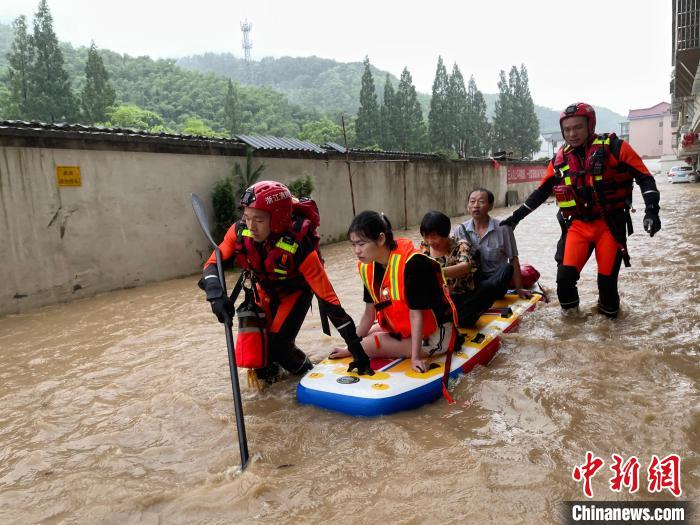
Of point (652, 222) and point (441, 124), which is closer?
point (652, 222)

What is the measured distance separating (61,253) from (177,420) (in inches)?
194

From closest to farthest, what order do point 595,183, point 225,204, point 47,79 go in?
point 595,183
point 225,204
point 47,79

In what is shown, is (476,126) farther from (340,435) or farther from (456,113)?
(340,435)

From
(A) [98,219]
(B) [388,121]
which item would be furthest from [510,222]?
(B) [388,121]

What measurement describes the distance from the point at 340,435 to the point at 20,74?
44.6 m

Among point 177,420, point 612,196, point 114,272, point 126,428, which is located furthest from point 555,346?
point 114,272

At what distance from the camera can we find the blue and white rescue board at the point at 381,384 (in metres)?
2.93

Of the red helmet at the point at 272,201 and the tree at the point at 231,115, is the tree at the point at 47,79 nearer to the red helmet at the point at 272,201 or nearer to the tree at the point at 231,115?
the tree at the point at 231,115

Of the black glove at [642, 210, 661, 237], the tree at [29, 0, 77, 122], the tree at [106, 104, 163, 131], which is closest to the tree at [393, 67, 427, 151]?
the tree at [106, 104, 163, 131]

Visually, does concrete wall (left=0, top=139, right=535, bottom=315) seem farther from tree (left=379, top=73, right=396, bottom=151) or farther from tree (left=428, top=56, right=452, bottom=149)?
tree (left=428, top=56, right=452, bottom=149)

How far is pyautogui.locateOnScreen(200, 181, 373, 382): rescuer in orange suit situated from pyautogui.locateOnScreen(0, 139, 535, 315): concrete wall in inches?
185

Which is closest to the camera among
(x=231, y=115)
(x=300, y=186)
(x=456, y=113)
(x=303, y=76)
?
(x=300, y=186)
